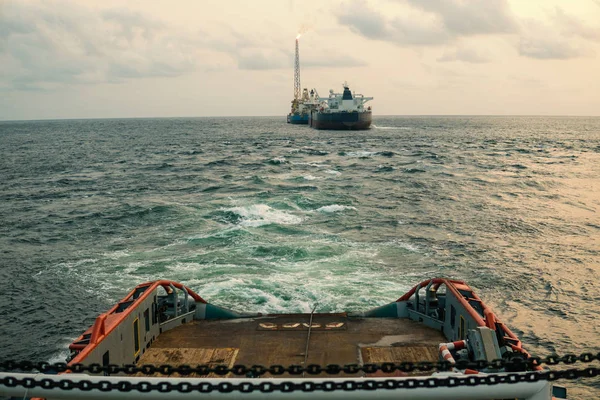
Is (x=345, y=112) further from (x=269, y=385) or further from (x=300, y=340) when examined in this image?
(x=269, y=385)

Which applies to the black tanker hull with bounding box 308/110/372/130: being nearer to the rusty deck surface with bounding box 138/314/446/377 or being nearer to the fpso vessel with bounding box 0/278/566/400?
the fpso vessel with bounding box 0/278/566/400

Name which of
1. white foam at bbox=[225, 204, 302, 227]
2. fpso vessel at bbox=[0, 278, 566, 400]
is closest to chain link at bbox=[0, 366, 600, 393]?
fpso vessel at bbox=[0, 278, 566, 400]

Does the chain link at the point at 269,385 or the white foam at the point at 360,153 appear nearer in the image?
the chain link at the point at 269,385

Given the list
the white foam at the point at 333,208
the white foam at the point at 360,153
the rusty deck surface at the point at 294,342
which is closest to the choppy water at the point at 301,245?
the white foam at the point at 333,208

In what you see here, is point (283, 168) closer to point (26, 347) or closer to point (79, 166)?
point (79, 166)

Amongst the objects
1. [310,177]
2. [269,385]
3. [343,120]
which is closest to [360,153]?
[310,177]

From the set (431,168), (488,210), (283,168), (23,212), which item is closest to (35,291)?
(23,212)

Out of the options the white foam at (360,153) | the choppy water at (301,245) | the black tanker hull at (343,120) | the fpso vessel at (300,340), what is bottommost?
the choppy water at (301,245)

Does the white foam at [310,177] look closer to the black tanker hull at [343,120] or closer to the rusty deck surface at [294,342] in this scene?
the rusty deck surface at [294,342]
